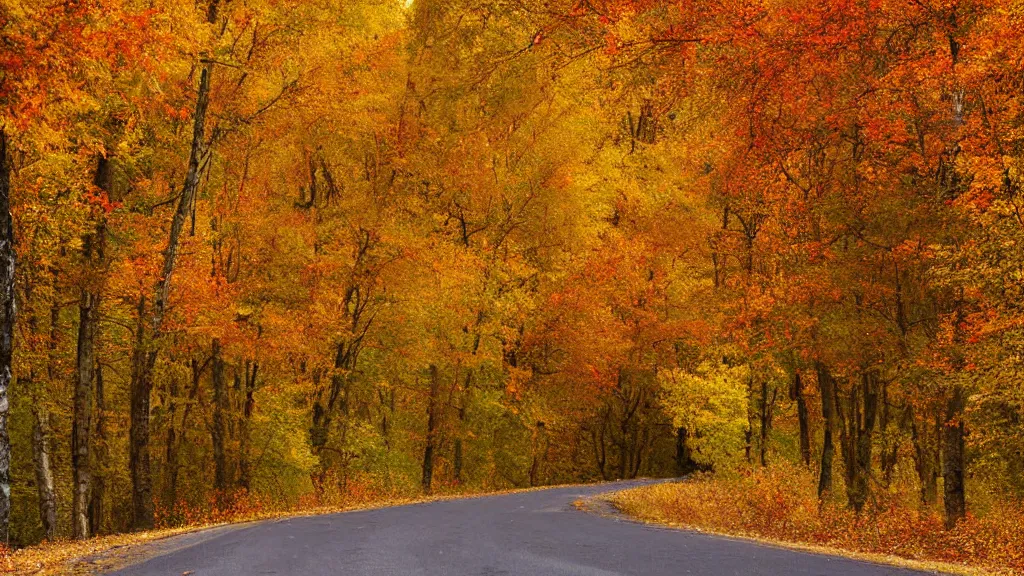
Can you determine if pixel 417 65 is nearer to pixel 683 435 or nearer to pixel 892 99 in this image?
pixel 892 99

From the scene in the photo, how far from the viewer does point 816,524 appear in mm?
18562

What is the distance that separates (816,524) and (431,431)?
57.2ft

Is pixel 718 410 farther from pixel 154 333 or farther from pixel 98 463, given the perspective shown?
pixel 98 463

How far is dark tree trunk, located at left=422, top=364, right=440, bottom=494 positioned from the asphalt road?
15801 mm

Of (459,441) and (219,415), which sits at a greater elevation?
(219,415)

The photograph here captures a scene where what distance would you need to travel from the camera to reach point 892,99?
17.0 meters

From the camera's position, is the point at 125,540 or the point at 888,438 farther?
the point at 888,438

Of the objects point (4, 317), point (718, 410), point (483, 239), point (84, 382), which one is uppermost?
point (483, 239)

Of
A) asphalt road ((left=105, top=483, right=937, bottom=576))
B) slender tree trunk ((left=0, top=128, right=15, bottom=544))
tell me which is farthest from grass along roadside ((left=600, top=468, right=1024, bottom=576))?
slender tree trunk ((left=0, top=128, right=15, bottom=544))

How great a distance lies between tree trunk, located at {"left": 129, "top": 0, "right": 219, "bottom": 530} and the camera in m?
20.1

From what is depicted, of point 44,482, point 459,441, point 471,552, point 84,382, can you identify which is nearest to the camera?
A: point 471,552

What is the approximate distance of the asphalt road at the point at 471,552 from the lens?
9.35 metres

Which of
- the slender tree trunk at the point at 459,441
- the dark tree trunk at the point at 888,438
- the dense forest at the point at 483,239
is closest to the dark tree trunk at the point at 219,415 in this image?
the dense forest at the point at 483,239

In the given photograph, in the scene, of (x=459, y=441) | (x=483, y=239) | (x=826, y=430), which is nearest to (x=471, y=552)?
(x=826, y=430)
